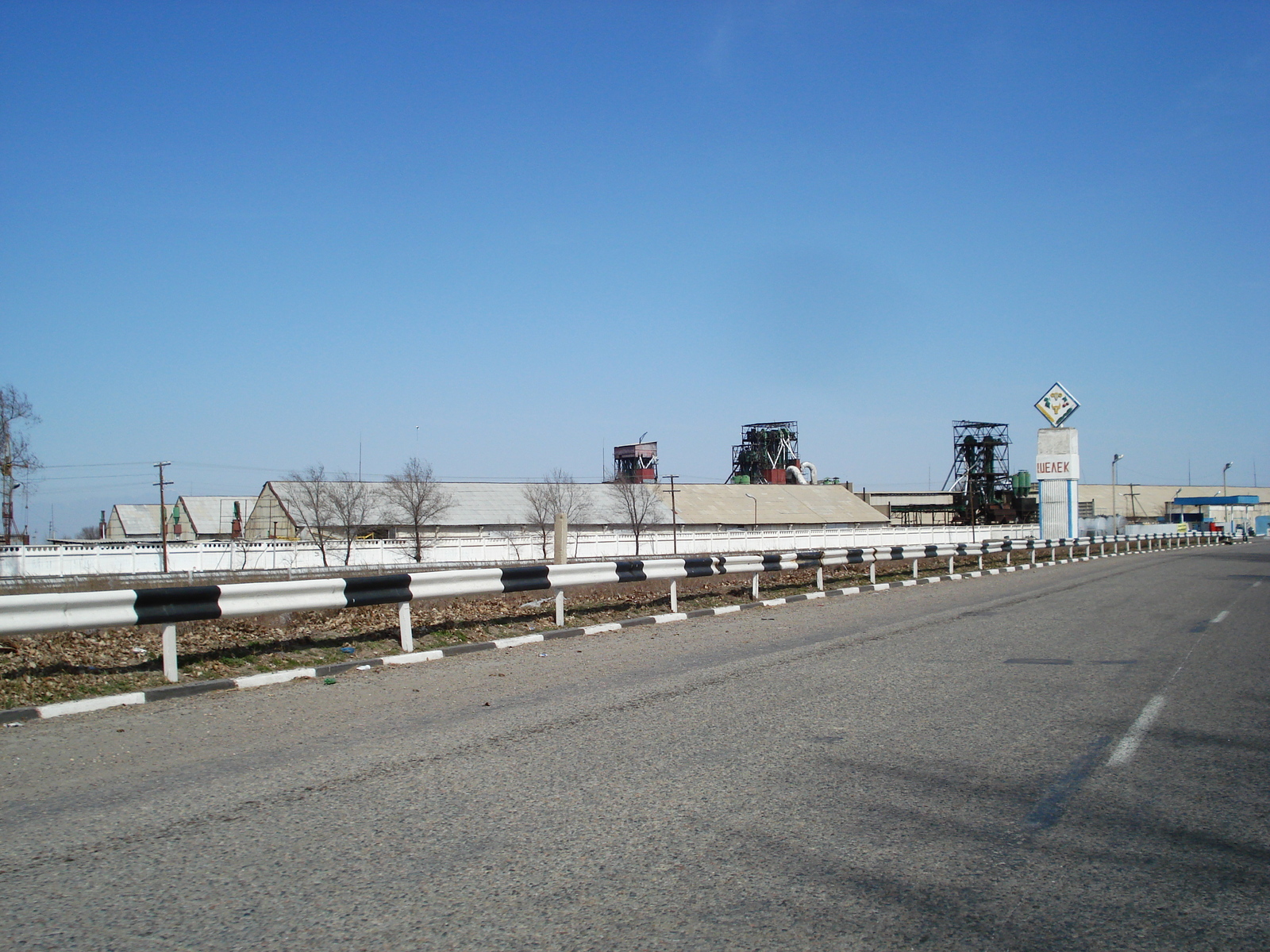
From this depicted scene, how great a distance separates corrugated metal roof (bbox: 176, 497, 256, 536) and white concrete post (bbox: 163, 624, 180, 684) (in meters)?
92.3

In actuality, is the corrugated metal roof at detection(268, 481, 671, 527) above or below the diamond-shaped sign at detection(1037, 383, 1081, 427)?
below

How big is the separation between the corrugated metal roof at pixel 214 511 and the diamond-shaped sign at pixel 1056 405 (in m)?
74.7

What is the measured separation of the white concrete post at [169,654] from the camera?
9031 millimetres

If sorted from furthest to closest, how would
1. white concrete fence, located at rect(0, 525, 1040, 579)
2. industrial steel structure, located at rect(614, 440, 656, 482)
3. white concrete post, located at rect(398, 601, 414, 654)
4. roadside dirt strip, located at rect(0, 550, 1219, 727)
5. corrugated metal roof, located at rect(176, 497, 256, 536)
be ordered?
1. industrial steel structure, located at rect(614, 440, 656, 482)
2. corrugated metal roof, located at rect(176, 497, 256, 536)
3. white concrete fence, located at rect(0, 525, 1040, 579)
4. white concrete post, located at rect(398, 601, 414, 654)
5. roadside dirt strip, located at rect(0, 550, 1219, 727)

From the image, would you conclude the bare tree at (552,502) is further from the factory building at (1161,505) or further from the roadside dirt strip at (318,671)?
the factory building at (1161,505)

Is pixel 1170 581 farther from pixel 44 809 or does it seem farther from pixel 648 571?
pixel 44 809

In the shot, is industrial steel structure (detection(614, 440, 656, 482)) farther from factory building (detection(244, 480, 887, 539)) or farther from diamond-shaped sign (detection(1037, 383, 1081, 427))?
Result: diamond-shaped sign (detection(1037, 383, 1081, 427))

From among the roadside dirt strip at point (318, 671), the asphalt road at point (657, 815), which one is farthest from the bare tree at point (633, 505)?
the asphalt road at point (657, 815)

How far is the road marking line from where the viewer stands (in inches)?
236

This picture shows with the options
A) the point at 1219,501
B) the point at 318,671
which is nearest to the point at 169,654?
the point at 318,671

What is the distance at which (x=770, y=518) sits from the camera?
8181 centimetres

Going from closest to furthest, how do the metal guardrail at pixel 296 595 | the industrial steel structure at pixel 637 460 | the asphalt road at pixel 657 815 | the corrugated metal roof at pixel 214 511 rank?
the asphalt road at pixel 657 815 < the metal guardrail at pixel 296 595 < the corrugated metal roof at pixel 214 511 < the industrial steel structure at pixel 637 460

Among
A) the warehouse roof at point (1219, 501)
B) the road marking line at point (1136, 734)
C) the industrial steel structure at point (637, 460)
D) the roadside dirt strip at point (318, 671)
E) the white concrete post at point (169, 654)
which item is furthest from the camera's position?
the warehouse roof at point (1219, 501)

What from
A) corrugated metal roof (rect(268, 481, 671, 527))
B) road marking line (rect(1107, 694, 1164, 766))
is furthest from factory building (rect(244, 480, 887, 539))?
road marking line (rect(1107, 694, 1164, 766))
